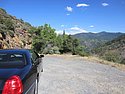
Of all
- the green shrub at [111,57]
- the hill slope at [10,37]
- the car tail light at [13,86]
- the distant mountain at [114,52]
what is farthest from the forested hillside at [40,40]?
the car tail light at [13,86]

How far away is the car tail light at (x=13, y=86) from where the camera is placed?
5250 mm

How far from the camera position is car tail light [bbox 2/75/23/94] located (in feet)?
17.2

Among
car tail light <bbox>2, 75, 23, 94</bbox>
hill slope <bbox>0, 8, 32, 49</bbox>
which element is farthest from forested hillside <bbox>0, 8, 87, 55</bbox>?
car tail light <bbox>2, 75, 23, 94</bbox>

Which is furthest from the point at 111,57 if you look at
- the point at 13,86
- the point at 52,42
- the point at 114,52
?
the point at 13,86

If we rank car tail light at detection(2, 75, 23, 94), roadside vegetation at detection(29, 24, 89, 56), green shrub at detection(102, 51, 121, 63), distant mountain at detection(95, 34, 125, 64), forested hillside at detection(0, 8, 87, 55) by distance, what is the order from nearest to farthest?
car tail light at detection(2, 75, 23, 94), green shrub at detection(102, 51, 121, 63), distant mountain at detection(95, 34, 125, 64), forested hillside at detection(0, 8, 87, 55), roadside vegetation at detection(29, 24, 89, 56)

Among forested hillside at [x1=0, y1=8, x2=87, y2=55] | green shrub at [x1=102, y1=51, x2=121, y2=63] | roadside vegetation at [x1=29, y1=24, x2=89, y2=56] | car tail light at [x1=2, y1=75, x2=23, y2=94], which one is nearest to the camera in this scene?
car tail light at [x1=2, y1=75, x2=23, y2=94]

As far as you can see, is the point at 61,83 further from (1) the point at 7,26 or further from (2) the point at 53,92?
(1) the point at 7,26

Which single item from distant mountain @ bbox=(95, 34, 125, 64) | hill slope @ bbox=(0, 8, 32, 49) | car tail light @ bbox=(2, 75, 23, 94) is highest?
hill slope @ bbox=(0, 8, 32, 49)

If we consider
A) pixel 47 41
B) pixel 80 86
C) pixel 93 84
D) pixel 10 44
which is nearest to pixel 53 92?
pixel 80 86

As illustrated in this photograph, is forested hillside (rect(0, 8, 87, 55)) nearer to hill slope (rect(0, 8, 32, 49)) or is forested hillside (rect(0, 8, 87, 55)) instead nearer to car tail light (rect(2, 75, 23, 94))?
hill slope (rect(0, 8, 32, 49))

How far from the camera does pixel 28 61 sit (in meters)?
7.65

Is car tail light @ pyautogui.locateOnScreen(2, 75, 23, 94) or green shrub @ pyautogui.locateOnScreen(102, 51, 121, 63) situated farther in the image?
green shrub @ pyautogui.locateOnScreen(102, 51, 121, 63)

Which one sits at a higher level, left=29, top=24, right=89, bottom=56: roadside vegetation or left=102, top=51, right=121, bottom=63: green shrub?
left=29, top=24, right=89, bottom=56: roadside vegetation

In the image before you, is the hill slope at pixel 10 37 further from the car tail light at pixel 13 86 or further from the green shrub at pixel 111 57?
the car tail light at pixel 13 86
